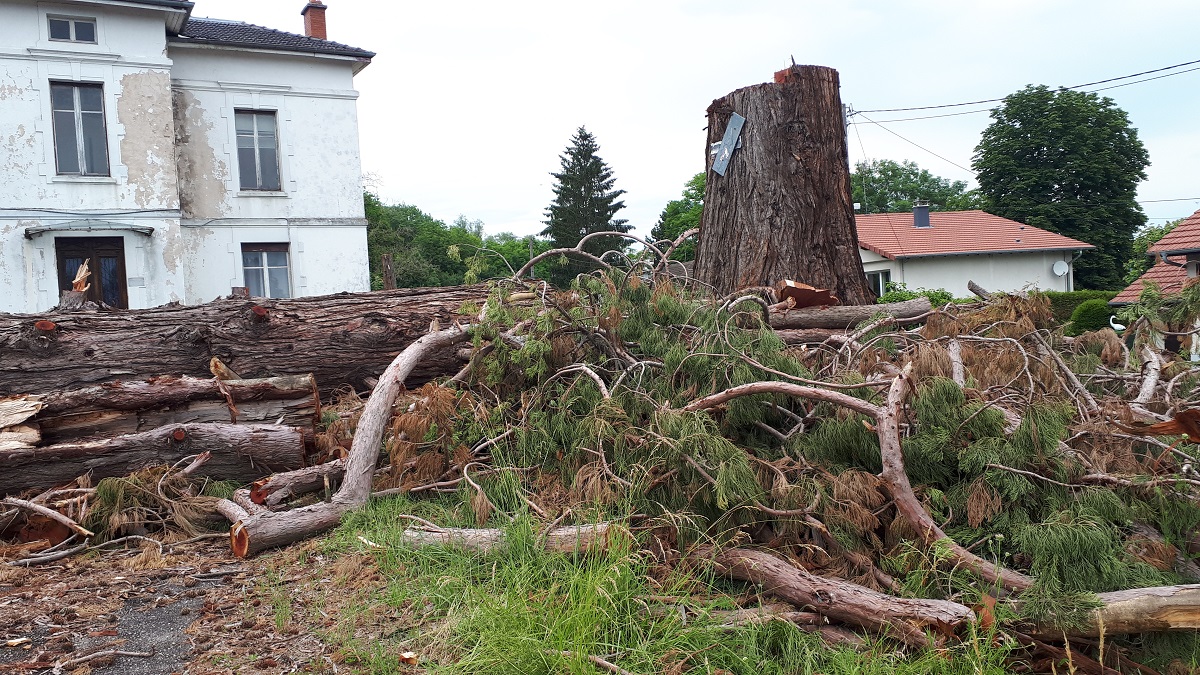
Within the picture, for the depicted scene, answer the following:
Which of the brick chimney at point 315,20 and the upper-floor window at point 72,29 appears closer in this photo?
the upper-floor window at point 72,29

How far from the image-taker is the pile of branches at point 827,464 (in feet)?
9.95

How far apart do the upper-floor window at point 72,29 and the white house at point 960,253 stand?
78.5ft

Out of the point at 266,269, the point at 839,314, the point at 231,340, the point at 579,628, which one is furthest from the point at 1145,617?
the point at 266,269

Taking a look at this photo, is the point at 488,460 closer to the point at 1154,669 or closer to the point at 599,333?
the point at 599,333

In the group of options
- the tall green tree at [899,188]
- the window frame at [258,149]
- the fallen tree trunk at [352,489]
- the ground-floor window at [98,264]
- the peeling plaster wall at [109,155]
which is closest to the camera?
the fallen tree trunk at [352,489]

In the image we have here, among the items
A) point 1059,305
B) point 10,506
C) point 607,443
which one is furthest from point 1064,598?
point 1059,305

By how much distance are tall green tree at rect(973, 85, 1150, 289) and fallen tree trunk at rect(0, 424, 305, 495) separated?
131ft

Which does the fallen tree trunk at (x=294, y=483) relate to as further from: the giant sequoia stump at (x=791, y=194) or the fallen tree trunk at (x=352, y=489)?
the giant sequoia stump at (x=791, y=194)

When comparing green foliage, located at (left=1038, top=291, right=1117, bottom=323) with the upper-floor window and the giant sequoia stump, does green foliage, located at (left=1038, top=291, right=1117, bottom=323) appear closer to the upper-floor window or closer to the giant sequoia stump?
the giant sequoia stump

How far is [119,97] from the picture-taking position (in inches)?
604

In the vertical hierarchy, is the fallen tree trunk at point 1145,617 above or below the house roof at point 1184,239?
below

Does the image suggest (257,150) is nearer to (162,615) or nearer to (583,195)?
(162,615)

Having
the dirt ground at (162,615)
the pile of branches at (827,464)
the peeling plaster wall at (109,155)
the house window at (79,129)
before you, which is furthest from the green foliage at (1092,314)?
the house window at (79,129)

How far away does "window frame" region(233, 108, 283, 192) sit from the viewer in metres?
17.1
